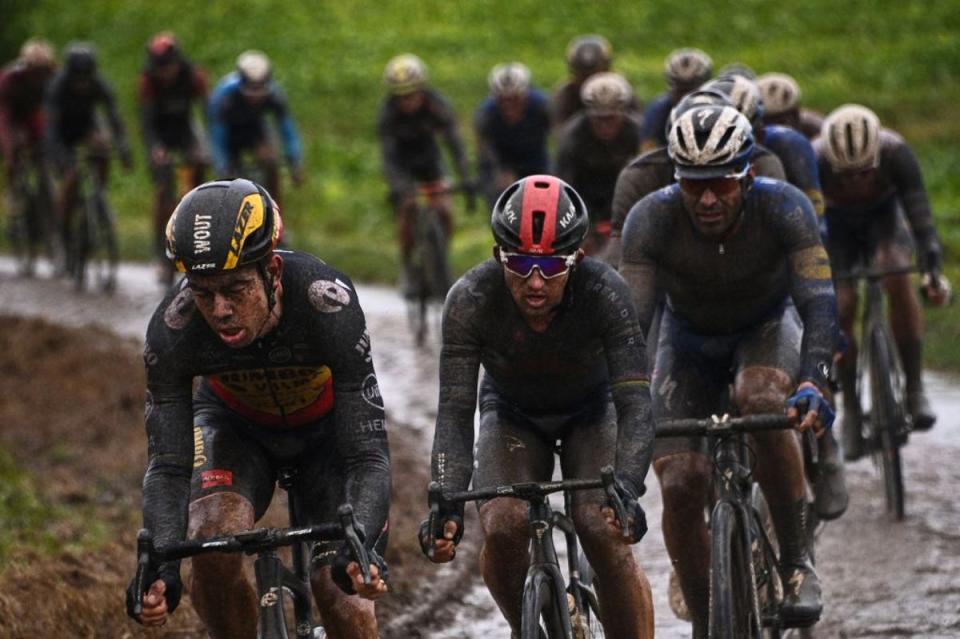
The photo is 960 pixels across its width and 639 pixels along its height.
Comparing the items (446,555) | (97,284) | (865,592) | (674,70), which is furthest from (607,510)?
(97,284)

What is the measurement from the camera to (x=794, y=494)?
755 cm

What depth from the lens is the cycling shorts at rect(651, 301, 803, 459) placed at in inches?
303

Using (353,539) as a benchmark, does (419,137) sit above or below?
above

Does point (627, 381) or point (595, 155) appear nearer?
point (627, 381)

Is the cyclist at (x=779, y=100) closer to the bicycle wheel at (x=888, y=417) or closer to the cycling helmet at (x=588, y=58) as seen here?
the bicycle wheel at (x=888, y=417)

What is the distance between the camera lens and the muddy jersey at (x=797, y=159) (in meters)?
9.30

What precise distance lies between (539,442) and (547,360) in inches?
14.6

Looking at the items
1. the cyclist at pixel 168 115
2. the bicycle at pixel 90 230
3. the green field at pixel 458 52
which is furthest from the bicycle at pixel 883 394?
the green field at pixel 458 52

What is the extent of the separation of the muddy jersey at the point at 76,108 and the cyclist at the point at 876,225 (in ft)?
32.2

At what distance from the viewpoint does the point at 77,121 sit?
63.1ft

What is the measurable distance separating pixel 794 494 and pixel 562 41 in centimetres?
3874

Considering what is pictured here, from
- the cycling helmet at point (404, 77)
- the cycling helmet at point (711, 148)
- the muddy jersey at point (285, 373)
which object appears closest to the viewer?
the muddy jersey at point (285, 373)

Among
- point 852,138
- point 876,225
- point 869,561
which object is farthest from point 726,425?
point 876,225

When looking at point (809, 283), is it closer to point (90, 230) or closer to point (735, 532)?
point (735, 532)
